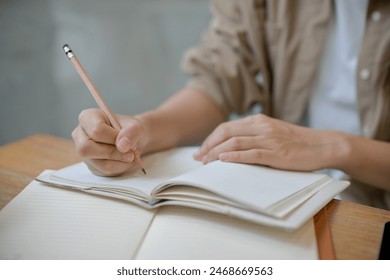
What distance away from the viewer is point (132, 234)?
18.8 inches

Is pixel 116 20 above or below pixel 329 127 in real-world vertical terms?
above

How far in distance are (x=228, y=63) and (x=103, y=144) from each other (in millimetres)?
481

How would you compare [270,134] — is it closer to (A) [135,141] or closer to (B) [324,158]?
(B) [324,158]

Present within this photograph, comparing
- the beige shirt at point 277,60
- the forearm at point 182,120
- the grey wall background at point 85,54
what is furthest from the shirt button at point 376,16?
the grey wall background at point 85,54

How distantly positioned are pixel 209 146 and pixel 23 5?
103cm

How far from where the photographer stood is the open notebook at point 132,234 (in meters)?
0.45

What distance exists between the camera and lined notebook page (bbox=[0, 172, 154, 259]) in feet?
1.48

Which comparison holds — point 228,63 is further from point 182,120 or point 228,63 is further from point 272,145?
point 272,145

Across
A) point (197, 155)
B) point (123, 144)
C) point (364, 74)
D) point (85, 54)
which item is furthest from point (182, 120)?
point (85, 54)

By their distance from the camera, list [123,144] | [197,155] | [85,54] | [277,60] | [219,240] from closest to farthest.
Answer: [219,240] → [123,144] → [197,155] → [277,60] → [85,54]

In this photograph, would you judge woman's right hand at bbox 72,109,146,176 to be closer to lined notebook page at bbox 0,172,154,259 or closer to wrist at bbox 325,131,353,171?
lined notebook page at bbox 0,172,154,259

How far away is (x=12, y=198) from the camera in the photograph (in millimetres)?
558
